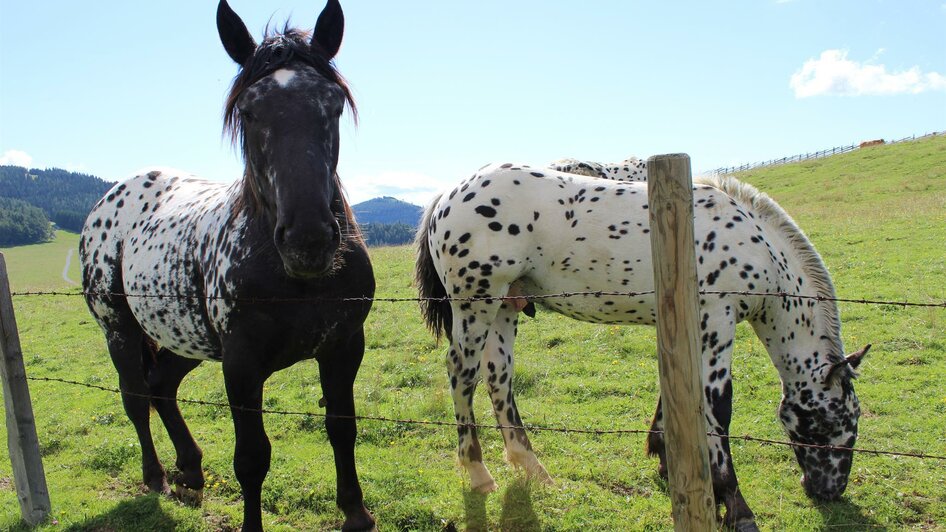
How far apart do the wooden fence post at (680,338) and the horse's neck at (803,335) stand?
8.23ft

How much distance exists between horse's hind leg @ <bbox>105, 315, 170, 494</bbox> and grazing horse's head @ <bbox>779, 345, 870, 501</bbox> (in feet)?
15.1

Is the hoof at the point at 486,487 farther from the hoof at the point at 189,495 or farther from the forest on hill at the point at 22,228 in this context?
the forest on hill at the point at 22,228

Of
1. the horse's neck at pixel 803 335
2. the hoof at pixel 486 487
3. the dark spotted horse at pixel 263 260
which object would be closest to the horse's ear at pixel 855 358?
the horse's neck at pixel 803 335

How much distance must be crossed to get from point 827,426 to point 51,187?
650 ft

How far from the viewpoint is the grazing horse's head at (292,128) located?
9.23 ft

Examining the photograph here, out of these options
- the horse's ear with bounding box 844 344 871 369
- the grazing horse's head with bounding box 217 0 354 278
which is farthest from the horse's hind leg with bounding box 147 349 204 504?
the horse's ear with bounding box 844 344 871 369

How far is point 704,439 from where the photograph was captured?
7.66 ft

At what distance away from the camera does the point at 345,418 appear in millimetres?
3951

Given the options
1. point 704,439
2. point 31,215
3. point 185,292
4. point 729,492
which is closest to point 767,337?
point 729,492

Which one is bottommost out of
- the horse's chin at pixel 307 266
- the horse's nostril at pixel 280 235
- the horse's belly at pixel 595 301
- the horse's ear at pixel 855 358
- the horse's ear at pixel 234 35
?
the horse's ear at pixel 855 358

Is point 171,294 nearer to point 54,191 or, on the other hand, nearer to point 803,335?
point 803,335

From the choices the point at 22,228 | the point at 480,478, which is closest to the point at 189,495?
the point at 480,478

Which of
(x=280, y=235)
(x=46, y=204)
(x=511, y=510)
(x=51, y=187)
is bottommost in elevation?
(x=511, y=510)

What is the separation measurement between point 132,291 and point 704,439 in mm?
3783
